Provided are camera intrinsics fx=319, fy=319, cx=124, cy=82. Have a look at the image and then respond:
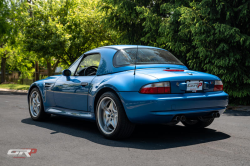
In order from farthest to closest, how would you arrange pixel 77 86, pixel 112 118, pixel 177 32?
1. pixel 177 32
2. pixel 77 86
3. pixel 112 118

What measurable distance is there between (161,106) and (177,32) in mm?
8450

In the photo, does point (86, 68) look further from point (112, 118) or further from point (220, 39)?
point (220, 39)

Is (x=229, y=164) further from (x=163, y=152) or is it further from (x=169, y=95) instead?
(x=169, y=95)

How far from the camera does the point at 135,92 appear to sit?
4551mm

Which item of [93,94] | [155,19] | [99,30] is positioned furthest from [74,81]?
[99,30]

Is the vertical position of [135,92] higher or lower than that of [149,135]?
higher

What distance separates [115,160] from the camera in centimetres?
381

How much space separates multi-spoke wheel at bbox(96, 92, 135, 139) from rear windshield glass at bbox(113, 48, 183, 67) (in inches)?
25.6

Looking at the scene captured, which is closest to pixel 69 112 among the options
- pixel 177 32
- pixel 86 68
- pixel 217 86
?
pixel 86 68

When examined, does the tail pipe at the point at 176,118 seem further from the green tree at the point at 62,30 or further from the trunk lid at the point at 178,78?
the green tree at the point at 62,30

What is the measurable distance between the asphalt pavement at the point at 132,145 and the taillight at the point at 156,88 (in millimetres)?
771

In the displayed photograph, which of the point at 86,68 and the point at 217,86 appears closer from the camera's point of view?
the point at 217,86

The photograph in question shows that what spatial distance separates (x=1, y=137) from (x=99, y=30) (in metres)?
19.0

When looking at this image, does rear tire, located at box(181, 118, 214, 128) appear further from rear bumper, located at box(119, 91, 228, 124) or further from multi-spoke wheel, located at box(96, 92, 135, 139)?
multi-spoke wheel, located at box(96, 92, 135, 139)
